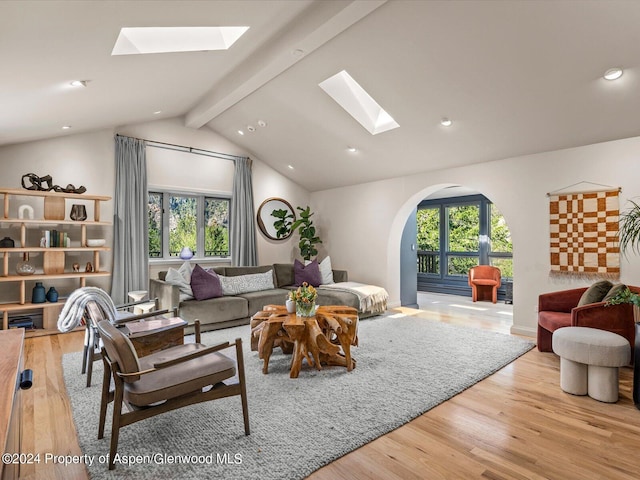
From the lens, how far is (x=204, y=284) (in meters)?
4.91

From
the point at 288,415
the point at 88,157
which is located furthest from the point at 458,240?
the point at 88,157

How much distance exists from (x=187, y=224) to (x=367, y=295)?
332cm

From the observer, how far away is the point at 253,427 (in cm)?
231

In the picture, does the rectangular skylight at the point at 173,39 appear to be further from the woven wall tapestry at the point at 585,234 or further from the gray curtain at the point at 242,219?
the woven wall tapestry at the point at 585,234

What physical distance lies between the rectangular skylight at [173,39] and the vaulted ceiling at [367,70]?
4.2 inches

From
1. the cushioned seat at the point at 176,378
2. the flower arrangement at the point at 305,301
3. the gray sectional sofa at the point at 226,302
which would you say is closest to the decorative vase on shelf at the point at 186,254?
the gray sectional sofa at the point at 226,302

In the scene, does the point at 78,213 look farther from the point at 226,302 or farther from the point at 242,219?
the point at 242,219

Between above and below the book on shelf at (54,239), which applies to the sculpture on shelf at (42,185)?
above

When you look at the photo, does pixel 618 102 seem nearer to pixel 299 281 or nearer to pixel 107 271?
pixel 299 281

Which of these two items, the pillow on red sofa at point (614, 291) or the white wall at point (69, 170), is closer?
the pillow on red sofa at point (614, 291)

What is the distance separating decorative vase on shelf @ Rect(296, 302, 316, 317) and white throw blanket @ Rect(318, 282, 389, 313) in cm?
205

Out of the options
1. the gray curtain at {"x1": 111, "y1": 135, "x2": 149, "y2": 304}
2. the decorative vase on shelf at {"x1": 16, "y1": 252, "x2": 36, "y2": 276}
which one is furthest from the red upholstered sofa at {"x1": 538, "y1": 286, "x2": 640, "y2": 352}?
the decorative vase on shelf at {"x1": 16, "y1": 252, "x2": 36, "y2": 276}

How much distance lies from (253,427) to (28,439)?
4.44 feet

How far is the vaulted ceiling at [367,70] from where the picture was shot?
2689mm
